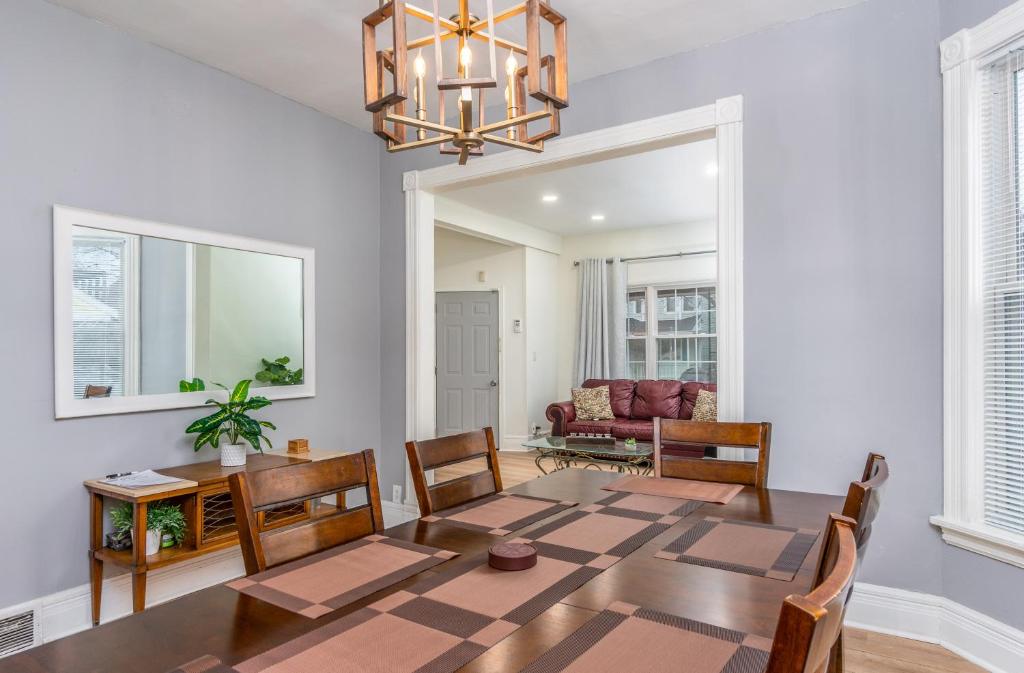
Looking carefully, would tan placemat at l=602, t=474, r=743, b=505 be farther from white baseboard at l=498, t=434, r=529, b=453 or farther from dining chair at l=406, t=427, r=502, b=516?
white baseboard at l=498, t=434, r=529, b=453

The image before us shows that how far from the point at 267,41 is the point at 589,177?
2.91 meters

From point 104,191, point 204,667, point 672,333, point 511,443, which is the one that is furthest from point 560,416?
point 204,667

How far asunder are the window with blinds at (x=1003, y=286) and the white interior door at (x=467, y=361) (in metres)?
5.52

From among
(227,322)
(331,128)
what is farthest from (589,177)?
(227,322)

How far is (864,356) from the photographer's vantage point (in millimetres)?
2502

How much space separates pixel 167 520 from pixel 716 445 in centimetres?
223

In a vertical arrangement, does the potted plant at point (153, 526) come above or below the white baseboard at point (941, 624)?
above

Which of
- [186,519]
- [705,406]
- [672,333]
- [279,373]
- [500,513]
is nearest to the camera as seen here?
[500,513]

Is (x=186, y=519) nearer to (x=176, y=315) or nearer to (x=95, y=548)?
(x=95, y=548)

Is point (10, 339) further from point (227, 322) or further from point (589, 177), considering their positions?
point (589, 177)

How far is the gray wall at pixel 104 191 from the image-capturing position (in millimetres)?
2348

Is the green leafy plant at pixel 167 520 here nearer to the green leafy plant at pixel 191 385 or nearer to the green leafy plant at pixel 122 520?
the green leafy plant at pixel 122 520

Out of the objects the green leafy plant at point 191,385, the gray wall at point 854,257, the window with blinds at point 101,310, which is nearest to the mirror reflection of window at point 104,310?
the window with blinds at point 101,310

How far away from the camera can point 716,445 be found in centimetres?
220
